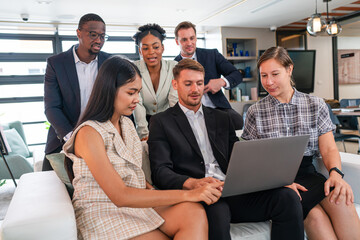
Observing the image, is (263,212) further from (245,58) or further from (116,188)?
(245,58)

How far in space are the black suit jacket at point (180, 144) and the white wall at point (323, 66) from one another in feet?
21.9

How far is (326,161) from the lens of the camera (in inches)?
69.2

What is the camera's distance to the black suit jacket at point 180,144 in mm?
1706

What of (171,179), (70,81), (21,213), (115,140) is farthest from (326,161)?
(70,81)

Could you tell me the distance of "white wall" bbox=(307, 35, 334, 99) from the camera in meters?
7.71

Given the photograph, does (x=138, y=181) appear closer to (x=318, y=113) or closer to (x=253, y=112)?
(x=253, y=112)

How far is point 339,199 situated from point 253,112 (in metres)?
0.69

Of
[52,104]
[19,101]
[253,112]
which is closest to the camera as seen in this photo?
[253,112]

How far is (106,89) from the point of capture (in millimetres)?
1419

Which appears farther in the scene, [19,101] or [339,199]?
[19,101]

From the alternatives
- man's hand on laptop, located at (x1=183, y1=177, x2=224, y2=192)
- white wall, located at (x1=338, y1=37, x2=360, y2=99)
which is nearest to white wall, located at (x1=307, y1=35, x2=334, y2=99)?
white wall, located at (x1=338, y1=37, x2=360, y2=99)

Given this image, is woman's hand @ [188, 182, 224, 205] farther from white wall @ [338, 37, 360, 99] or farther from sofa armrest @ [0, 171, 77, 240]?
white wall @ [338, 37, 360, 99]

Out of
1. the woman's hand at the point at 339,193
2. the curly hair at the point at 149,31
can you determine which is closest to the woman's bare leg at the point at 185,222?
the woman's hand at the point at 339,193

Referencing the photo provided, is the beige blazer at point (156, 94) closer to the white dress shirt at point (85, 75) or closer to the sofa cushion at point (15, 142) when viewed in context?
the white dress shirt at point (85, 75)
